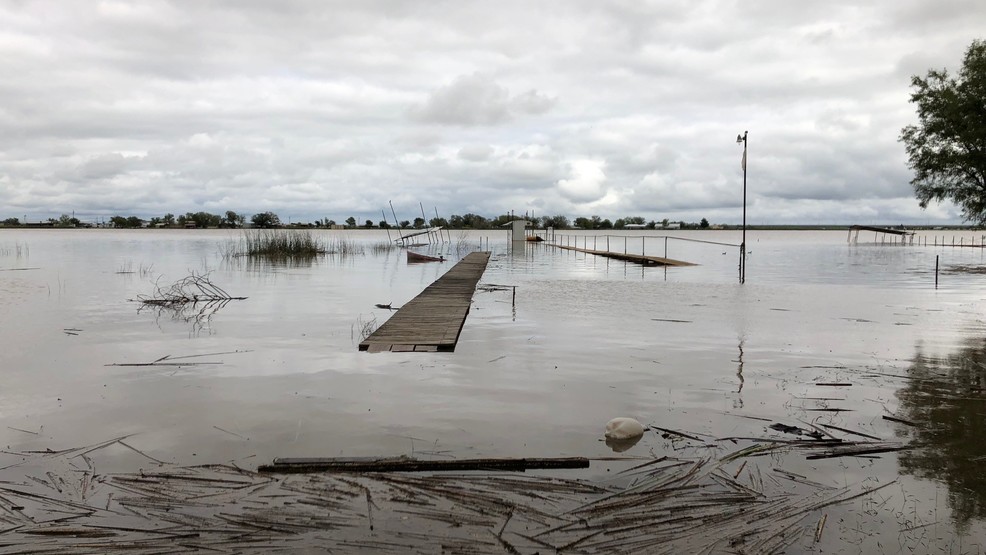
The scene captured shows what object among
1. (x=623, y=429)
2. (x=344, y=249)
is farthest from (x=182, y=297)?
(x=344, y=249)

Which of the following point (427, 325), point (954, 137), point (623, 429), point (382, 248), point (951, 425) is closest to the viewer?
point (623, 429)

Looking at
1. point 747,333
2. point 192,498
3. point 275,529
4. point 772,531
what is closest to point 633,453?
point 772,531

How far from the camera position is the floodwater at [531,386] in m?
5.61

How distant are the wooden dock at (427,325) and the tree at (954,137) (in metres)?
36.7

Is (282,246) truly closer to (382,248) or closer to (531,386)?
(382,248)

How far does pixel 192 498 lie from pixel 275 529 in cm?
83

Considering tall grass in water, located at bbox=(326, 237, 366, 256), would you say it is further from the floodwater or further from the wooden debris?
the wooden debris

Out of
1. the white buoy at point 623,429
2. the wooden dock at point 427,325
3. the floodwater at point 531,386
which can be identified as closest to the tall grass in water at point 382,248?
the wooden dock at point 427,325

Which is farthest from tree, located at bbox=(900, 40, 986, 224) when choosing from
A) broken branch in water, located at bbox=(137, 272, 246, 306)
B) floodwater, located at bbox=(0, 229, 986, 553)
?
broken branch in water, located at bbox=(137, 272, 246, 306)

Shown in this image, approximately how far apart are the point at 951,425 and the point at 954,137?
145ft

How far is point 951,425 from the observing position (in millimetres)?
6504

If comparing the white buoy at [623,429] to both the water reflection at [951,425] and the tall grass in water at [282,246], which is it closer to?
the water reflection at [951,425]

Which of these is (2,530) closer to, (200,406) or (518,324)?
(200,406)

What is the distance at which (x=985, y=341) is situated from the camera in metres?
11.8
